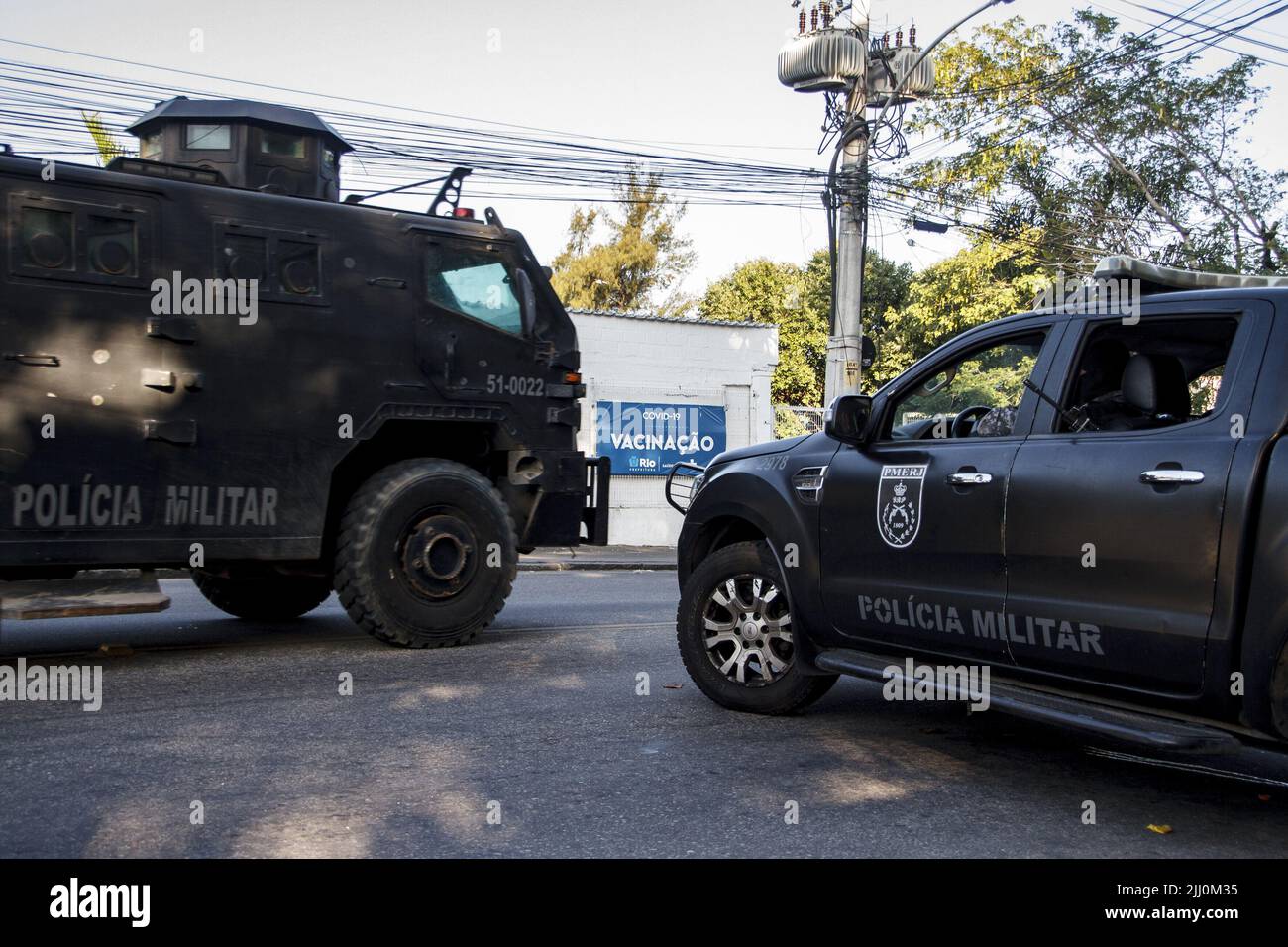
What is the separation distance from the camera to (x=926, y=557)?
5.10 m

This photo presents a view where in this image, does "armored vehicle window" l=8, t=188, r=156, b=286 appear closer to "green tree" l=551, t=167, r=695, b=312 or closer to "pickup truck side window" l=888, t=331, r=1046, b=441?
"pickup truck side window" l=888, t=331, r=1046, b=441

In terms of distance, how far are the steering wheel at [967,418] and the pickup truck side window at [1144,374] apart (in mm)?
561

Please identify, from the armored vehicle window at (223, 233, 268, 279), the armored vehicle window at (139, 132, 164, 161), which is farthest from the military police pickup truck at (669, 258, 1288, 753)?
the armored vehicle window at (139, 132, 164, 161)

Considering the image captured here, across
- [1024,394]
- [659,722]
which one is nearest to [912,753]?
[659,722]

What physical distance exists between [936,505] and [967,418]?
604 millimetres

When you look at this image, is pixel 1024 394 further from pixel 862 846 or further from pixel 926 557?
pixel 862 846

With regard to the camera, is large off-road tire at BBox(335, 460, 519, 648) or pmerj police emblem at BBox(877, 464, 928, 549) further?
large off-road tire at BBox(335, 460, 519, 648)

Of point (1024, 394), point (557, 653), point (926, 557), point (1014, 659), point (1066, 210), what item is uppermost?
point (1066, 210)

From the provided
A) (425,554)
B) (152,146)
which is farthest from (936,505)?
(152,146)

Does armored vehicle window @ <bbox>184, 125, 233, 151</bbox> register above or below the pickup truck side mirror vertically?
above

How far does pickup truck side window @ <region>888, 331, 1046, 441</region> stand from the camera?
5.14m

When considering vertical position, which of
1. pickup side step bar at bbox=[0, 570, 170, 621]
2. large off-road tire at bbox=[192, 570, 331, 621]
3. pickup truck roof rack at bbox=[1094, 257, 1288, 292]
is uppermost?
pickup truck roof rack at bbox=[1094, 257, 1288, 292]

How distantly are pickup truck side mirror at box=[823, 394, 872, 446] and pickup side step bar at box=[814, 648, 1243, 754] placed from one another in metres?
1.02
